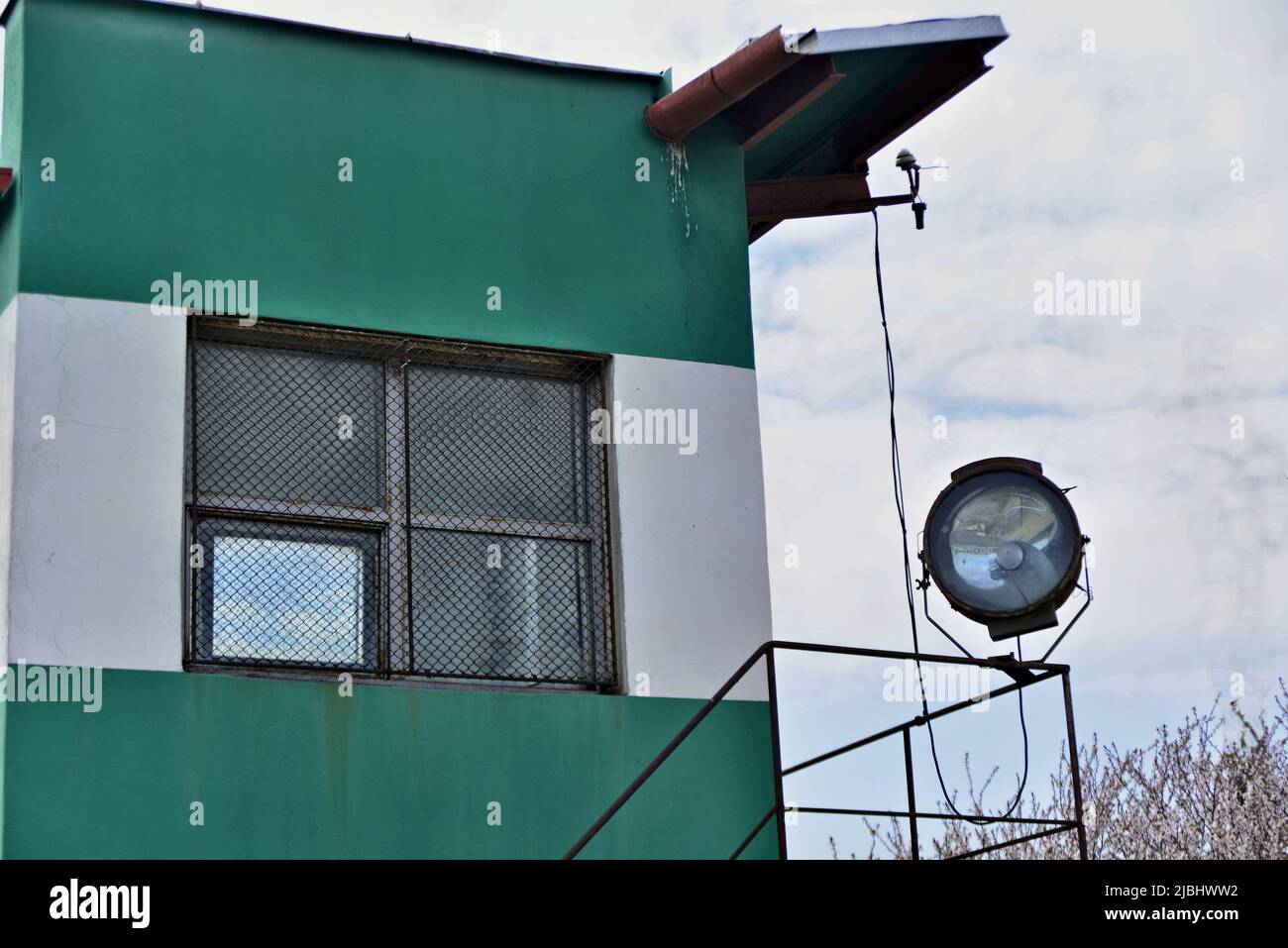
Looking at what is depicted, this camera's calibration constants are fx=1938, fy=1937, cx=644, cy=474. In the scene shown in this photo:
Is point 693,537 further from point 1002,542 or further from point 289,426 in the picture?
point 289,426

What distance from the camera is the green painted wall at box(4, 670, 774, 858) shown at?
7.54 metres

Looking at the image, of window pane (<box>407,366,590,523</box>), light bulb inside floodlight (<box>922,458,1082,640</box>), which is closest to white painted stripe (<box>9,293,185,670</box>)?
window pane (<box>407,366,590,523</box>)

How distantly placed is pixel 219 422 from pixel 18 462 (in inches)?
36.6

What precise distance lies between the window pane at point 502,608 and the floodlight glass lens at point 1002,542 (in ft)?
5.47

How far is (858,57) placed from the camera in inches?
376

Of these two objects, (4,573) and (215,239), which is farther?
(215,239)

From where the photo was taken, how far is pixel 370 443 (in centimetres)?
870

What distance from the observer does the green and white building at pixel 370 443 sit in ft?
25.7

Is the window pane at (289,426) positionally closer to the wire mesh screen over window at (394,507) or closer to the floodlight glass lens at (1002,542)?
the wire mesh screen over window at (394,507)

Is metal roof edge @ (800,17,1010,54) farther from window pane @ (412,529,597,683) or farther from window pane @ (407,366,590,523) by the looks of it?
window pane @ (412,529,597,683)
